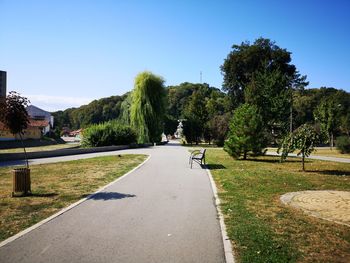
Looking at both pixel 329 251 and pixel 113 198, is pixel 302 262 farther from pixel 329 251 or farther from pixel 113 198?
pixel 113 198

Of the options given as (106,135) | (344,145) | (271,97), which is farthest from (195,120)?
(344,145)

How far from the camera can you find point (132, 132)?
37.3 m

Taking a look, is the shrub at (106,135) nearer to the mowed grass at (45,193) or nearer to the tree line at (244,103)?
the tree line at (244,103)

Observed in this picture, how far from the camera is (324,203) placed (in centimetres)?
896

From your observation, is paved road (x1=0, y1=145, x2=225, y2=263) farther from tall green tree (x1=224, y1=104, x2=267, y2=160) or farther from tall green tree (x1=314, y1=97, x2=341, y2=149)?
tall green tree (x1=314, y1=97, x2=341, y2=149)

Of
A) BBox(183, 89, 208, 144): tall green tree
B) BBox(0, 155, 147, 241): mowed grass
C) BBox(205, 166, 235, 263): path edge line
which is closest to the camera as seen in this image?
BBox(205, 166, 235, 263): path edge line

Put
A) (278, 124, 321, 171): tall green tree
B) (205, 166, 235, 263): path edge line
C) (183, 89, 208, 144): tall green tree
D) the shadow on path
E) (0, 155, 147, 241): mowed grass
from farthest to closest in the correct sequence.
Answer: (183, 89, 208, 144): tall green tree
(278, 124, 321, 171): tall green tree
the shadow on path
(0, 155, 147, 241): mowed grass
(205, 166, 235, 263): path edge line

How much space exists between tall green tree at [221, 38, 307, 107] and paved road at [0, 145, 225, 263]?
1843 inches

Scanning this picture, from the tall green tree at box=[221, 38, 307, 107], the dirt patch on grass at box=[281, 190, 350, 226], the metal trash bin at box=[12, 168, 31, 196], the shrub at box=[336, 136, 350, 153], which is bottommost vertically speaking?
the dirt patch on grass at box=[281, 190, 350, 226]

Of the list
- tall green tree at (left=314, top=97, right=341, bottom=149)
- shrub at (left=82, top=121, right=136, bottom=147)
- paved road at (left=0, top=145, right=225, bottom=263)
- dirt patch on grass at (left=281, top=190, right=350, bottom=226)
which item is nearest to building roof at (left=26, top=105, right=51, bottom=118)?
shrub at (left=82, top=121, right=136, bottom=147)

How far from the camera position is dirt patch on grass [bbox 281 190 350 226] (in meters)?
7.71

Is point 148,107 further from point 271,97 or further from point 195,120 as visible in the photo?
point 271,97

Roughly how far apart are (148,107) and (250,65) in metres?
21.8

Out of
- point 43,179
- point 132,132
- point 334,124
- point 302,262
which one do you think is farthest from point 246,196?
point 334,124
